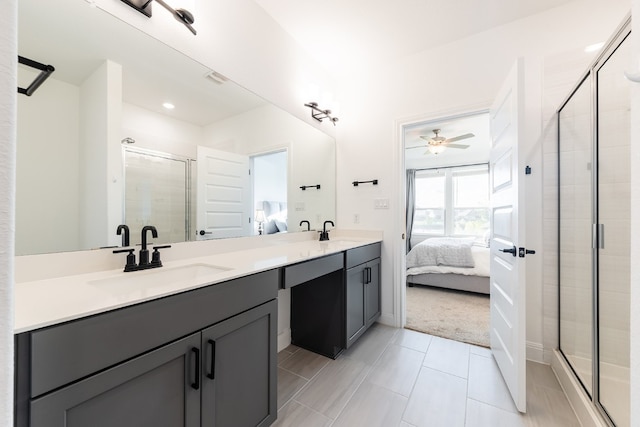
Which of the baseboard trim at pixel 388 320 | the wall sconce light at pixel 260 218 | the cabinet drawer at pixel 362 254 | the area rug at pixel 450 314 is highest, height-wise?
the wall sconce light at pixel 260 218

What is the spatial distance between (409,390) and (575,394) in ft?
2.97

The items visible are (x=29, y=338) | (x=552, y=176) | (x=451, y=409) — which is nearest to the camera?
(x=29, y=338)

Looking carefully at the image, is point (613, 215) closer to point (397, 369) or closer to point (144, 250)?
point (397, 369)

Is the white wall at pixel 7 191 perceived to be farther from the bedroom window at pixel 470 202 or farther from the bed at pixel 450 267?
the bedroom window at pixel 470 202

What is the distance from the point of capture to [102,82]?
118 centimetres

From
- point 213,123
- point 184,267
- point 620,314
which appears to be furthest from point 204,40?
point 620,314

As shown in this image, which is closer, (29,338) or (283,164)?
(29,338)

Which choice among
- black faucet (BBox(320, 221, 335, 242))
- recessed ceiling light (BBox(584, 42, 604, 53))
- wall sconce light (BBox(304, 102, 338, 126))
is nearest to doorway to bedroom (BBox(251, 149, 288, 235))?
black faucet (BBox(320, 221, 335, 242))

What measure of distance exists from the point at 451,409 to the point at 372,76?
280cm

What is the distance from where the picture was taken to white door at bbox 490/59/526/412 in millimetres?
1429

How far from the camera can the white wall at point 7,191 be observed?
38 cm

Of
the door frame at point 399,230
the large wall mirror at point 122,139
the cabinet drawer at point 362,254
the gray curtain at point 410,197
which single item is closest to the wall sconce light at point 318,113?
the large wall mirror at point 122,139

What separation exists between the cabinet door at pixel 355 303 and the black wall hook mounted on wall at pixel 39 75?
1.88 metres

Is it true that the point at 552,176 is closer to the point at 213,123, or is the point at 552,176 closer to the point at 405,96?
the point at 405,96
